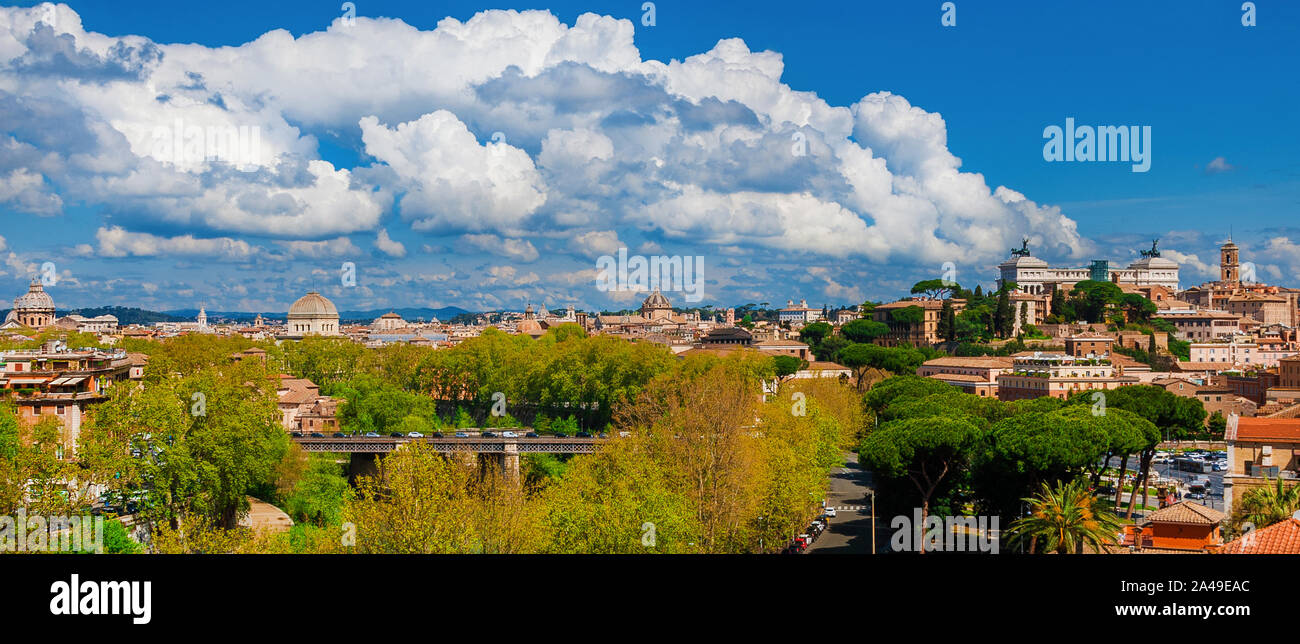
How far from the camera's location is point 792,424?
3120cm

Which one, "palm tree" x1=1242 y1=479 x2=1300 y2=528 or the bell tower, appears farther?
the bell tower

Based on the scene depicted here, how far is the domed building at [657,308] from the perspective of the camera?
18600 centimetres

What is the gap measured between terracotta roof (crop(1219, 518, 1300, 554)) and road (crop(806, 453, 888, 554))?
26.7ft

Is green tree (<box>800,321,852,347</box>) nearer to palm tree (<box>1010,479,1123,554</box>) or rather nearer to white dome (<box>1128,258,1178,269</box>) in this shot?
white dome (<box>1128,258,1178,269</box>)

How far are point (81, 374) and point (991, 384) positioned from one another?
4974cm

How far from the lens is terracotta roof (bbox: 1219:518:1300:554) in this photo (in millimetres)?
12969

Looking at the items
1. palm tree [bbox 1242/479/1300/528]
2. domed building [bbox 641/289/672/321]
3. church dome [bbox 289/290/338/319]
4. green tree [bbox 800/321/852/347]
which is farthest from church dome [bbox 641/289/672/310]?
palm tree [bbox 1242/479/1300/528]

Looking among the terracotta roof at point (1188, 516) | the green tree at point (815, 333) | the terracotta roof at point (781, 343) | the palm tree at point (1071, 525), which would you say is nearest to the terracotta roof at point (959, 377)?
the terracotta roof at point (781, 343)

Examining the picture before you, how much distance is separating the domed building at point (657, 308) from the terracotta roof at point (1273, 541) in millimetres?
169974

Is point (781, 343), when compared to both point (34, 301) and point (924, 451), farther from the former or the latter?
point (34, 301)

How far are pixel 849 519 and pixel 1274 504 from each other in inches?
569

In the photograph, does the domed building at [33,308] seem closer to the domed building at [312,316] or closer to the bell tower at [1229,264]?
the domed building at [312,316]

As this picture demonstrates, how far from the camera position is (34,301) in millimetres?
126688
